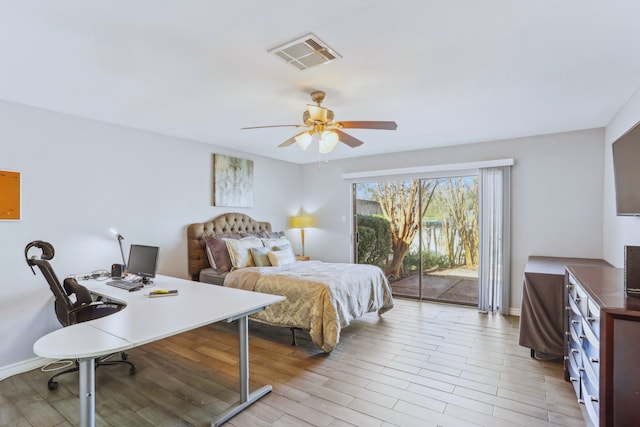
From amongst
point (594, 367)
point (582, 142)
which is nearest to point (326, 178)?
point (582, 142)

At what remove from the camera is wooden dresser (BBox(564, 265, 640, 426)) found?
1.43m

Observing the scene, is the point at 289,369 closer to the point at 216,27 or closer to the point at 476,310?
the point at 216,27

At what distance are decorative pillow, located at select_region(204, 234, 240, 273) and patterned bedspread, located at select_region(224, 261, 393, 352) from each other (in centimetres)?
31

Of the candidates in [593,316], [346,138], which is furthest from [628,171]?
[346,138]

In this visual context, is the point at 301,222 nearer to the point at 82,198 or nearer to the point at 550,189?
the point at 82,198

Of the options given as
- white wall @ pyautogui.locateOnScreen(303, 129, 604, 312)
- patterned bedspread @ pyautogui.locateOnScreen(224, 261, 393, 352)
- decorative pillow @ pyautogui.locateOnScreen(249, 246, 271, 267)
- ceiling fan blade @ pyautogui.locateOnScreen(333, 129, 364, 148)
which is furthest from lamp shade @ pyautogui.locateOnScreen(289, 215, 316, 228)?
ceiling fan blade @ pyautogui.locateOnScreen(333, 129, 364, 148)

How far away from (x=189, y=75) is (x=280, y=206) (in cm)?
372

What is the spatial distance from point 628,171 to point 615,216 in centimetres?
134

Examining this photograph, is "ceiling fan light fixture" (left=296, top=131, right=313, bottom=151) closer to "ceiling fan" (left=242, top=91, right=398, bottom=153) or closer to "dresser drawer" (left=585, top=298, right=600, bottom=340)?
"ceiling fan" (left=242, top=91, right=398, bottom=153)

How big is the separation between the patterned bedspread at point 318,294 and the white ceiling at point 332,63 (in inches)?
69.9

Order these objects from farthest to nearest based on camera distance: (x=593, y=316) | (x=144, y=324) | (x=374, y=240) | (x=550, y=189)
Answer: (x=374, y=240), (x=550, y=189), (x=144, y=324), (x=593, y=316)

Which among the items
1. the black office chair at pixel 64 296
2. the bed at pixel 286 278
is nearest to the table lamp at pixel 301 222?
the bed at pixel 286 278

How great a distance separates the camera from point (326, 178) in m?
6.19

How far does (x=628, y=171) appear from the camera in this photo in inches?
91.5
